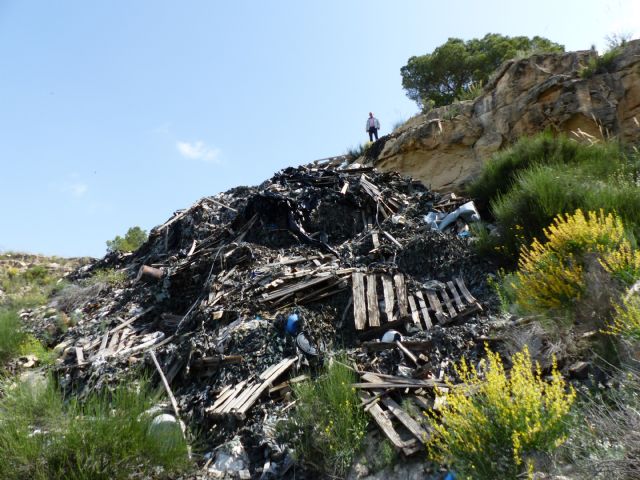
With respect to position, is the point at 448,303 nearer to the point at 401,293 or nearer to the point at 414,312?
the point at 414,312

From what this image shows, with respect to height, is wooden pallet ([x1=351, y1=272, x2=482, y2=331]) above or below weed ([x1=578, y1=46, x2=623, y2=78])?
below

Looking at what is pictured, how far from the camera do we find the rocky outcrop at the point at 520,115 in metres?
9.84

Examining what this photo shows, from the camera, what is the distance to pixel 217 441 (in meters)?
4.40

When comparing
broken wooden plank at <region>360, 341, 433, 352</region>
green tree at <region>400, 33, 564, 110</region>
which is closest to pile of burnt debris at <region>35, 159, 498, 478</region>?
broken wooden plank at <region>360, 341, 433, 352</region>

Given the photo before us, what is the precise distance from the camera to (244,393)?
188 inches

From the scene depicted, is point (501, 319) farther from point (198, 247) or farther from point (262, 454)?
point (198, 247)

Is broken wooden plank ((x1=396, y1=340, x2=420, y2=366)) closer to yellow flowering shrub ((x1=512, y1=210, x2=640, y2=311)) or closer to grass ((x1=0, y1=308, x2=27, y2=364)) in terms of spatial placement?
yellow flowering shrub ((x1=512, y1=210, x2=640, y2=311))

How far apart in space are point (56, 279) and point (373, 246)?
996 cm

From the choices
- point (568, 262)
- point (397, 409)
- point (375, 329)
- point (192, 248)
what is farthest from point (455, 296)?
point (192, 248)

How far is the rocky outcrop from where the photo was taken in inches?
388

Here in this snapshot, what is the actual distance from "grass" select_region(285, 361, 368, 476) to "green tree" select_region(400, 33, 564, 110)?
16.0m

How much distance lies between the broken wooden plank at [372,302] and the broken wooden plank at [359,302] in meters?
0.07

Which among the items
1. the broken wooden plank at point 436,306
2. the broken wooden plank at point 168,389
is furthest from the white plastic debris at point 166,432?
the broken wooden plank at point 436,306

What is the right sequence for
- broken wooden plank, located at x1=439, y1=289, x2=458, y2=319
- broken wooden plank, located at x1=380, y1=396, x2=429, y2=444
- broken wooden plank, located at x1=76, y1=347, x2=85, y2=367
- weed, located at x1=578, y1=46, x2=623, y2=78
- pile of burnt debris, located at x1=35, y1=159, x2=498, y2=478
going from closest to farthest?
broken wooden plank, located at x1=380, y1=396, x2=429, y2=444
pile of burnt debris, located at x1=35, y1=159, x2=498, y2=478
broken wooden plank, located at x1=439, y1=289, x2=458, y2=319
broken wooden plank, located at x1=76, y1=347, x2=85, y2=367
weed, located at x1=578, y1=46, x2=623, y2=78
